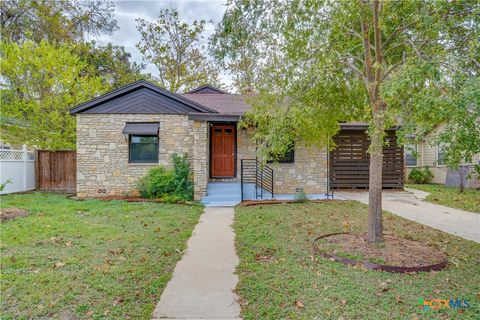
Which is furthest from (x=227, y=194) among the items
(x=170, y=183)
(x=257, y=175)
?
(x=170, y=183)

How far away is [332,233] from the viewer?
5.85 m

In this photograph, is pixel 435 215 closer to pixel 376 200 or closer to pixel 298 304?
pixel 376 200

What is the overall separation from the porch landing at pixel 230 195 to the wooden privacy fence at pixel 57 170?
19.5 feet

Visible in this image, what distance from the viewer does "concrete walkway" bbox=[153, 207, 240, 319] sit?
3035 millimetres

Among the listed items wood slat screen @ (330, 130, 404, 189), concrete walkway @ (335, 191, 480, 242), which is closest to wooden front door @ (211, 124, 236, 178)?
wood slat screen @ (330, 130, 404, 189)

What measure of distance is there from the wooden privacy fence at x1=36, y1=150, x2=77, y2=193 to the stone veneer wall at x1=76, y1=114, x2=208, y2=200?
1724 mm

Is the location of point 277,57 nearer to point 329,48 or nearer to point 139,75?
point 329,48

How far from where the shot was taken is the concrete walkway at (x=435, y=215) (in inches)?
257

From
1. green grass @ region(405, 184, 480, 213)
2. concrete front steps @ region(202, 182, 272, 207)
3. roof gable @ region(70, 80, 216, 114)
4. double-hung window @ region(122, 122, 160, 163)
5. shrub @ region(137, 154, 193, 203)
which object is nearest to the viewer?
green grass @ region(405, 184, 480, 213)

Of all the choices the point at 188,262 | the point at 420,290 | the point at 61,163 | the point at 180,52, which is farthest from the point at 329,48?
the point at 180,52

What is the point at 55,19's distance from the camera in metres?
17.5

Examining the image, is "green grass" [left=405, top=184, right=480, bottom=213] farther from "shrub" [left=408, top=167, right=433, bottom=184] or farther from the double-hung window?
the double-hung window

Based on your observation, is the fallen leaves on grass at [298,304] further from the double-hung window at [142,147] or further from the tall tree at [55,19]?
the tall tree at [55,19]

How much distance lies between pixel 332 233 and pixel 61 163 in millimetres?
11189
